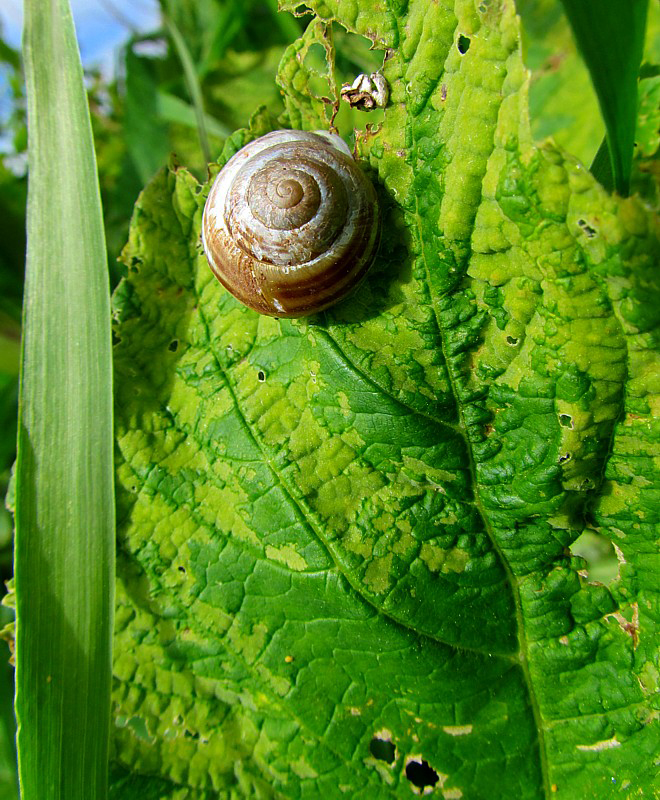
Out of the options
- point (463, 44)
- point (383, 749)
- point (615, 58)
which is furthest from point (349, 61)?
point (383, 749)

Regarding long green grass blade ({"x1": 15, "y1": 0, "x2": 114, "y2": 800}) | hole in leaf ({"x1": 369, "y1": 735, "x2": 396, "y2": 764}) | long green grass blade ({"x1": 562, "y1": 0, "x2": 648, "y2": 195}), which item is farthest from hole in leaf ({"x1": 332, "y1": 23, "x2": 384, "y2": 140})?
hole in leaf ({"x1": 369, "y1": 735, "x2": 396, "y2": 764})

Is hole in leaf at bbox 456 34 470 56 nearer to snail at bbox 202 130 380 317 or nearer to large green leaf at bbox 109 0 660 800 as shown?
large green leaf at bbox 109 0 660 800

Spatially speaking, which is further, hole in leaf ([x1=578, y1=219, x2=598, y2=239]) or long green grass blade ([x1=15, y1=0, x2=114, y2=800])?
long green grass blade ([x1=15, y1=0, x2=114, y2=800])

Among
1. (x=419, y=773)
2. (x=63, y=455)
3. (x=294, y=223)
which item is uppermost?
(x=294, y=223)

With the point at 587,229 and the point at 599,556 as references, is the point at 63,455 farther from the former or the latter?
the point at 599,556

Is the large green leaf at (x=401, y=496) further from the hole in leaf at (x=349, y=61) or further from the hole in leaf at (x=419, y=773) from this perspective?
the hole in leaf at (x=349, y=61)

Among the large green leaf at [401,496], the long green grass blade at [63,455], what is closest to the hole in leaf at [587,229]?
the large green leaf at [401,496]

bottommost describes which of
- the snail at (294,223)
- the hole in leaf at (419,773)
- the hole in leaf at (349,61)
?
the hole in leaf at (419,773)
